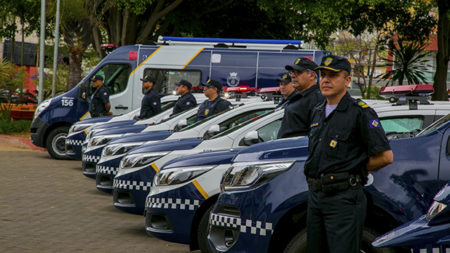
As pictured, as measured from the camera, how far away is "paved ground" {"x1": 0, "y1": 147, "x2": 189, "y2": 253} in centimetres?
721

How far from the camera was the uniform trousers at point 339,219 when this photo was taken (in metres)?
4.07

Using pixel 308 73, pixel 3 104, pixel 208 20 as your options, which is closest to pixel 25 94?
pixel 3 104

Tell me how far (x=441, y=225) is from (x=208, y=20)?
22.6m

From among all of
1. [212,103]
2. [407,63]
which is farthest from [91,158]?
[407,63]

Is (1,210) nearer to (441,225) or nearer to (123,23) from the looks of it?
(441,225)

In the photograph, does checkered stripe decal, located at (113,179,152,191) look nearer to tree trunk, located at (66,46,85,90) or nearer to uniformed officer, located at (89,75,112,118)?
uniformed officer, located at (89,75,112,118)

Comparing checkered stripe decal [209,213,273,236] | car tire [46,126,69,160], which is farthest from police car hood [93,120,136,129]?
checkered stripe decal [209,213,273,236]

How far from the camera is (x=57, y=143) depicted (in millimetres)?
16156

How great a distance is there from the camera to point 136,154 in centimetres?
789

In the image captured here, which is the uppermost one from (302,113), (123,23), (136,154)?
(123,23)

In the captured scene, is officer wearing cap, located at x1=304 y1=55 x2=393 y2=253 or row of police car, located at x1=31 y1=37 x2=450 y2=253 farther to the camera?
row of police car, located at x1=31 y1=37 x2=450 y2=253

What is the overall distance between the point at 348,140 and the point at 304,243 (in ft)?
2.76

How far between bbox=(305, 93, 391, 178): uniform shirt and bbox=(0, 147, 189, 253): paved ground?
10.9 ft

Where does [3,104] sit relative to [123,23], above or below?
below
